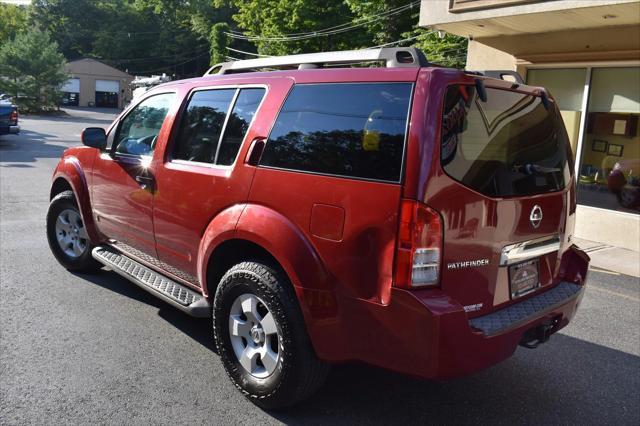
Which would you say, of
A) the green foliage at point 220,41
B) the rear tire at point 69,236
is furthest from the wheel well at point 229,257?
the green foliage at point 220,41

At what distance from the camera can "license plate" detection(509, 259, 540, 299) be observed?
3.14 m

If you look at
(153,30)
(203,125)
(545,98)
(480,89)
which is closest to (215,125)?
(203,125)

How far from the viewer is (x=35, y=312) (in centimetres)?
454

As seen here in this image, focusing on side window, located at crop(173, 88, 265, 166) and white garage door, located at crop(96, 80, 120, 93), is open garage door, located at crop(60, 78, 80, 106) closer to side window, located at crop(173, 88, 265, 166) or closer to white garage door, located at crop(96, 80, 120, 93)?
white garage door, located at crop(96, 80, 120, 93)

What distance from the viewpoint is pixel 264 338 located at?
3268mm

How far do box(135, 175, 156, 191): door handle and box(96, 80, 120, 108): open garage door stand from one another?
71.6 metres

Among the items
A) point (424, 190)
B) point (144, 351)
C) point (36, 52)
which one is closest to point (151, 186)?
point (144, 351)

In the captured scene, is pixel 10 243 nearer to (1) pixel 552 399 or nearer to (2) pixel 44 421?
(2) pixel 44 421

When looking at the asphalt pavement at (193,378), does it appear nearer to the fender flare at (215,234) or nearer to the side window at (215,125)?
the fender flare at (215,234)

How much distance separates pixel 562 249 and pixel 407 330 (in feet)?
5.03

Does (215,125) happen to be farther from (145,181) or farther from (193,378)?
(193,378)

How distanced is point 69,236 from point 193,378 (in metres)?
2.76

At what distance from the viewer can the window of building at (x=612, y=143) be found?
366 inches

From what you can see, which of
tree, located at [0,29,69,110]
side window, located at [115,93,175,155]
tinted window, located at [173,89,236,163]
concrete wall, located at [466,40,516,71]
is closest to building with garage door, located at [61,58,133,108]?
tree, located at [0,29,69,110]
